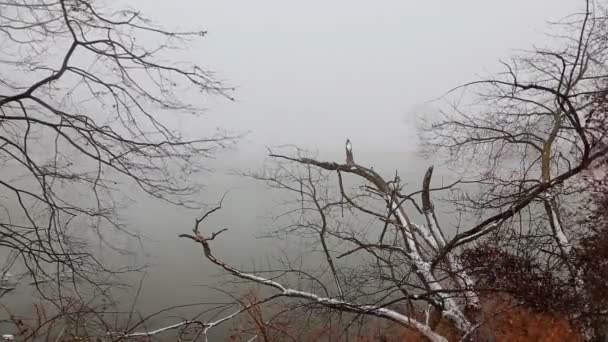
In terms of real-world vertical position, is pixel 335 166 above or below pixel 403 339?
above

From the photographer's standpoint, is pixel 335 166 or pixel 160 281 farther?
pixel 160 281

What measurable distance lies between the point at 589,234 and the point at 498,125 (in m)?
2.40

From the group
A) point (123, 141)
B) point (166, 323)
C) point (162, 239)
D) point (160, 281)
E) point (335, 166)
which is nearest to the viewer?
point (123, 141)

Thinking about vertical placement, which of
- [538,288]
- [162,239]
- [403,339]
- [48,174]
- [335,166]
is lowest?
[403,339]

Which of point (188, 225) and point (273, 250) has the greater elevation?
point (188, 225)

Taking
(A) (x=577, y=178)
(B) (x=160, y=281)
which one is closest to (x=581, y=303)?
(A) (x=577, y=178)

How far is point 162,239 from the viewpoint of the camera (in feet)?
50.4

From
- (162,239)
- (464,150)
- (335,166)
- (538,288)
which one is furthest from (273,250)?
(538,288)

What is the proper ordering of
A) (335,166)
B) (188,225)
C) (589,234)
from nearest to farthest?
(589,234) → (335,166) → (188,225)

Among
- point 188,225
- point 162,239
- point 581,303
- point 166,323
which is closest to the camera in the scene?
point 581,303

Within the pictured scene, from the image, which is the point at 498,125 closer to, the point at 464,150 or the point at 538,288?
the point at 464,150

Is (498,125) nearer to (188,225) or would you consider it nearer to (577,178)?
(577,178)

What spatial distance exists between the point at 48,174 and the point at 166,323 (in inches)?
350

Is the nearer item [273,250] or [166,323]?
[166,323]
